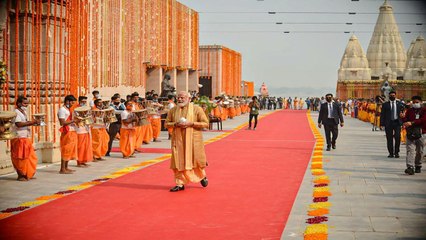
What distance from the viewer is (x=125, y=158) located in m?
16.7

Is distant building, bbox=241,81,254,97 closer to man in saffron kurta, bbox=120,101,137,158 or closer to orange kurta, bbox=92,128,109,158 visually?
man in saffron kurta, bbox=120,101,137,158

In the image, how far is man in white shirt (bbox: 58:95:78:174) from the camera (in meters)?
13.3

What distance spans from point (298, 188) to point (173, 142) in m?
2.35

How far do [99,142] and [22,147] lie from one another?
148 inches

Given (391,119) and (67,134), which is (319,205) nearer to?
(67,134)

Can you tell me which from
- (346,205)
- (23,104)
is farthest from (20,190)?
(346,205)

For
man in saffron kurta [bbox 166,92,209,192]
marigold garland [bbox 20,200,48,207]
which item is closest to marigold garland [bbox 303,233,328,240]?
man in saffron kurta [bbox 166,92,209,192]

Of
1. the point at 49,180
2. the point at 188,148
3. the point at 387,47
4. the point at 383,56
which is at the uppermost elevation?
the point at 387,47

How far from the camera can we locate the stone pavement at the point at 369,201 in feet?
25.7

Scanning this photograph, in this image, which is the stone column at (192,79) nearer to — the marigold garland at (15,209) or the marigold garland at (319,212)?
the marigold garland at (15,209)

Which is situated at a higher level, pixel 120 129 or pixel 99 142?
pixel 120 129

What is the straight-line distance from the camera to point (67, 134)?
1342 cm

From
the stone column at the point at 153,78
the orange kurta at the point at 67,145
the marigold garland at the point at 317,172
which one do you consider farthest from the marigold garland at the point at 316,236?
the stone column at the point at 153,78

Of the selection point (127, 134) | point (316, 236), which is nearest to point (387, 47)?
point (127, 134)
